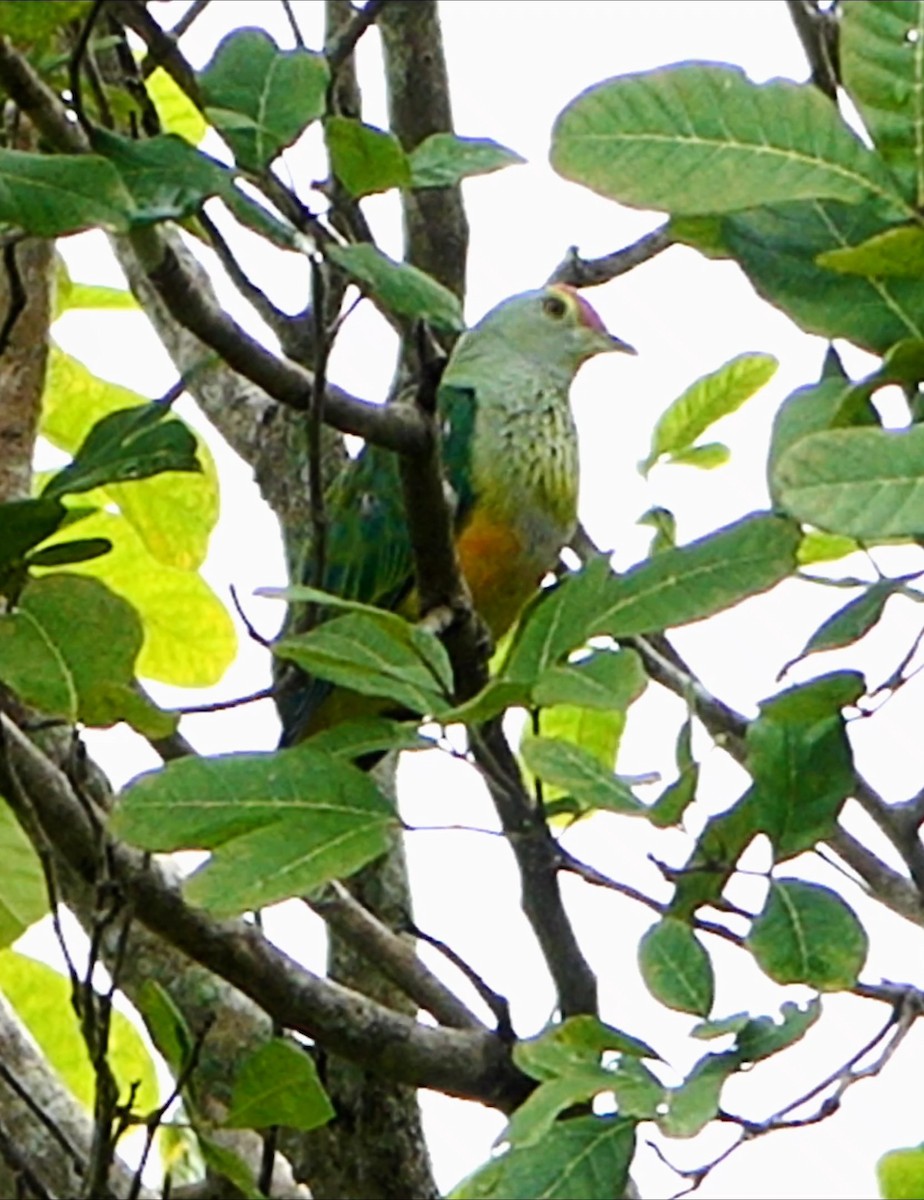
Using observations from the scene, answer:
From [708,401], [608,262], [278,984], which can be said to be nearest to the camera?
[278,984]

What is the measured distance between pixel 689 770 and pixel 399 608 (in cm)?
138

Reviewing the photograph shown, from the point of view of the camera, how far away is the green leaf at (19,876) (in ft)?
4.94

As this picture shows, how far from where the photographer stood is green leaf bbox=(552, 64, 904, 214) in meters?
1.12

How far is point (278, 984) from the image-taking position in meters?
1.72

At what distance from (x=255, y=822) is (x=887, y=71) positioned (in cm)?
53

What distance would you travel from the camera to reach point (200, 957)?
1699 millimetres

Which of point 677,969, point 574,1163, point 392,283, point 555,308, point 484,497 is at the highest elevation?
point 555,308

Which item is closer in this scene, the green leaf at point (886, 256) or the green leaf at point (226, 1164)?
the green leaf at point (886, 256)

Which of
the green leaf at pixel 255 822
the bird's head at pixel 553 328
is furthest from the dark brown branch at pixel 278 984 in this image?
the bird's head at pixel 553 328

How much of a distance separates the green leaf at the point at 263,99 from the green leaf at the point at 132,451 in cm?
25

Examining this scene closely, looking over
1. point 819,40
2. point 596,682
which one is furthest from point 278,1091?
point 819,40

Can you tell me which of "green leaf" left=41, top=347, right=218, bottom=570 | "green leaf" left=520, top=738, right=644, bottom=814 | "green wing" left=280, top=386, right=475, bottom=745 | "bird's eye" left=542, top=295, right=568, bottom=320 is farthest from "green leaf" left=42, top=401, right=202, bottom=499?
"bird's eye" left=542, top=295, right=568, bottom=320

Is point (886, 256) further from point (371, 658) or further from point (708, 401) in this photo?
point (708, 401)

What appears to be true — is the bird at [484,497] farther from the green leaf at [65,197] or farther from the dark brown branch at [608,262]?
the green leaf at [65,197]
